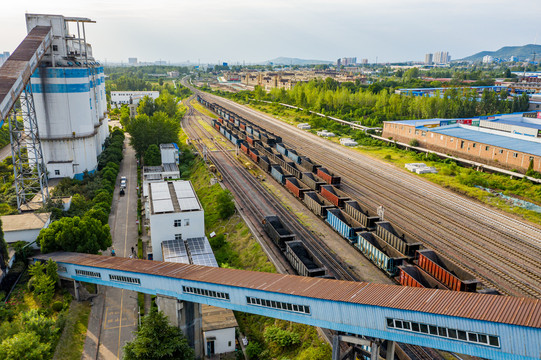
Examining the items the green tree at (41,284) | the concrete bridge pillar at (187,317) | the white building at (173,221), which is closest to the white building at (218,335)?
the concrete bridge pillar at (187,317)

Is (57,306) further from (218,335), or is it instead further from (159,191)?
(159,191)

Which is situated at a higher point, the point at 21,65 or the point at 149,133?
the point at 21,65

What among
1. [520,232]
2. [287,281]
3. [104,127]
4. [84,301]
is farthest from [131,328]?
[104,127]

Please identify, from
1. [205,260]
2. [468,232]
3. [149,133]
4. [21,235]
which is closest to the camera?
[205,260]

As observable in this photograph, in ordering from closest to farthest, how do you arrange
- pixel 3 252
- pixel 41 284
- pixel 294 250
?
pixel 41 284 < pixel 3 252 < pixel 294 250

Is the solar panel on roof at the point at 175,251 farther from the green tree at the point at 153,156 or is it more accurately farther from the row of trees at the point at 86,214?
the green tree at the point at 153,156

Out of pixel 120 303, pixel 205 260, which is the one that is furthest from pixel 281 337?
pixel 120 303

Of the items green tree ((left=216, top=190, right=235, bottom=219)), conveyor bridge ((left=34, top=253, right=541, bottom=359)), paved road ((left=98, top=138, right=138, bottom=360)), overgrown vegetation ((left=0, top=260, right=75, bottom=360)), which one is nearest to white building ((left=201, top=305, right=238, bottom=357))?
conveyor bridge ((left=34, top=253, right=541, bottom=359))
